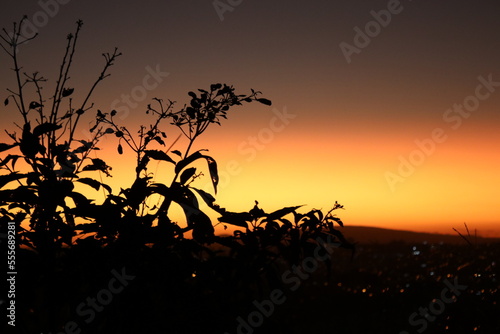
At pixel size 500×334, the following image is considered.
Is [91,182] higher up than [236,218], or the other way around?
[91,182]

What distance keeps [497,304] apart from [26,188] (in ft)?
29.2

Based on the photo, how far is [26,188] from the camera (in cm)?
335

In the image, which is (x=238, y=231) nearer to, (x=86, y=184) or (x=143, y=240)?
(x=143, y=240)

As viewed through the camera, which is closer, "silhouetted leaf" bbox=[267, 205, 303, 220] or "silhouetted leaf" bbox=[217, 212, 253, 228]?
"silhouetted leaf" bbox=[217, 212, 253, 228]

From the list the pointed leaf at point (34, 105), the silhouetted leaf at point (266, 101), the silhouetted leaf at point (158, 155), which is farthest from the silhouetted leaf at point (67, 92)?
the silhouetted leaf at point (266, 101)

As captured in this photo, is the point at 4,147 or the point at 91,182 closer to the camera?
the point at 4,147

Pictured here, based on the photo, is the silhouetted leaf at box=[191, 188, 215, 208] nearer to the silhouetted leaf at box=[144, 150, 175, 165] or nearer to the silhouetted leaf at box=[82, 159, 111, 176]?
the silhouetted leaf at box=[144, 150, 175, 165]

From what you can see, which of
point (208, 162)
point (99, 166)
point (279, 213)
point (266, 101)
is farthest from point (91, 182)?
point (266, 101)

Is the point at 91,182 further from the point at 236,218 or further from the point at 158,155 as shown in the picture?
the point at 236,218

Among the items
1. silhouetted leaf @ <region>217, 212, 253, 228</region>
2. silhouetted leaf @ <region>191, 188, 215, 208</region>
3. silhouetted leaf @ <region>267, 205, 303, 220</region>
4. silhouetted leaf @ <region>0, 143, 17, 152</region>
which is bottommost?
silhouetted leaf @ <region>267, 205, 303, 220</region>

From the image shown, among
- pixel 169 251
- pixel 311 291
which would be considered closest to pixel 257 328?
pixel 169 251

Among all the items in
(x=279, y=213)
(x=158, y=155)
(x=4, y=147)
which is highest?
(x=4, y=147)

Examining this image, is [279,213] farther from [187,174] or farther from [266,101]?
[266,101]

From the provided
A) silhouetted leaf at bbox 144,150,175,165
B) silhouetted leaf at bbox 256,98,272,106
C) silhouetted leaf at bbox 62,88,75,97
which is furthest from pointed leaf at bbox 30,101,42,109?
silhouetted leaf at bbox 256,98,272,106
